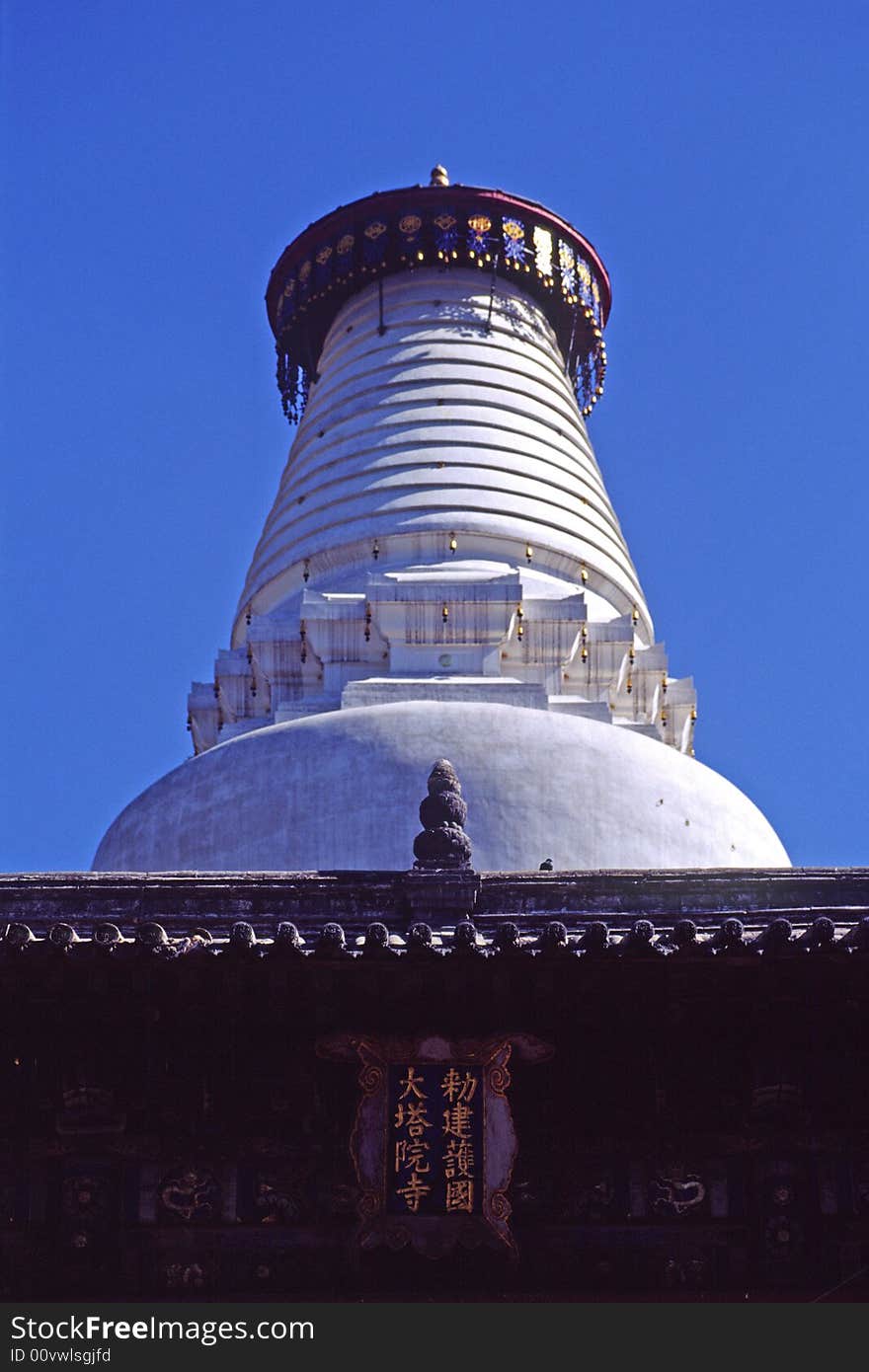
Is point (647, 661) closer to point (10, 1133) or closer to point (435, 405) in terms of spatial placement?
point (435, 405)

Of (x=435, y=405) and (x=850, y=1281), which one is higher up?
(x=435, y=405)

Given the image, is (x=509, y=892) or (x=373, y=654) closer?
(x=509, y=892)

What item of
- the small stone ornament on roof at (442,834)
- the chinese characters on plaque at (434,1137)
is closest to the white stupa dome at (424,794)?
the small stone ornament on roof at (442,834)

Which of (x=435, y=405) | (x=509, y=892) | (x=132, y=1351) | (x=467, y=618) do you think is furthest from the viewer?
(x=435, y=405)

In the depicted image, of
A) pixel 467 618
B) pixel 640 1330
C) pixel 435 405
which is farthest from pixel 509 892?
pixel 435 405

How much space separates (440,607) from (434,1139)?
1094cm

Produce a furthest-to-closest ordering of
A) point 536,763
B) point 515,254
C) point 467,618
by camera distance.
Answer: point 515,254 < point 467,618 < point 536,763

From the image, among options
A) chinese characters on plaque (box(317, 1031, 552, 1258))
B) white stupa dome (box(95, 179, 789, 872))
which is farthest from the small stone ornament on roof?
white stupa dome (box(95, 179, 789, 872))

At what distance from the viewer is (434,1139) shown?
35.1ft

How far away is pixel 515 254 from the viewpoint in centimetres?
2622

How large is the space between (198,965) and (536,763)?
7.99 m

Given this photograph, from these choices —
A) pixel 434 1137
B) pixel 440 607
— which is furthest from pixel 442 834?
pixel 440 607

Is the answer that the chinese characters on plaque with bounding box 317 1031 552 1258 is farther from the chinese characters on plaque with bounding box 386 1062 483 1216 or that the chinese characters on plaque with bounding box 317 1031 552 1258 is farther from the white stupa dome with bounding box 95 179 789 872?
the white stupa dome with bounding box 95 179 789 872

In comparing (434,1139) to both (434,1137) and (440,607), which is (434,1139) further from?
(440,607)
